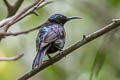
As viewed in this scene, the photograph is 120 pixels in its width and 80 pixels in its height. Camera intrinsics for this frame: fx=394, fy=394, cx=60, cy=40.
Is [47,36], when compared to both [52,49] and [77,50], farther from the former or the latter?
[77,50]

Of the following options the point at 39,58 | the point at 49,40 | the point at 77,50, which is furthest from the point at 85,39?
the point at 77,50

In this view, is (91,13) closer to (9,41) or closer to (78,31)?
(78,31)

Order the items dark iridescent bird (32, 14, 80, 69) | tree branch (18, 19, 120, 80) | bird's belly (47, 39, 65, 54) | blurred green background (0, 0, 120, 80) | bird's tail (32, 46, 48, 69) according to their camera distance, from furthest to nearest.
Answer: blurred green background (0, 0, 120, 80)
bird's belly (47, 39, 65, 54)
dark iridescent bird (32, 14, 80, 69)
bird's tail (32, 46, 48, 69)
tree branch (18, 19, 120, 80)

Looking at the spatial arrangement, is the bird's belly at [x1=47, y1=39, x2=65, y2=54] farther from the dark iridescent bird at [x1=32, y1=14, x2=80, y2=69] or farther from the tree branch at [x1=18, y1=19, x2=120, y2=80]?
the tree branch at [x1=18, y1=19, x2=120, y2=80]

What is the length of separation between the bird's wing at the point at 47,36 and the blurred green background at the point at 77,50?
427 mm

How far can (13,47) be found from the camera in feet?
19.7

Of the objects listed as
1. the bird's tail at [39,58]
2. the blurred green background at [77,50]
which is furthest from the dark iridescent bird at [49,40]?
the blurred green background at [77,50]

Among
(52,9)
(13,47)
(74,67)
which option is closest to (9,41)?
(13,47)

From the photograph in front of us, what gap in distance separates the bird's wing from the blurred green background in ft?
1.40

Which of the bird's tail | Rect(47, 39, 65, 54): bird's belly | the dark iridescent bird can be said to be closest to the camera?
the bird's tail

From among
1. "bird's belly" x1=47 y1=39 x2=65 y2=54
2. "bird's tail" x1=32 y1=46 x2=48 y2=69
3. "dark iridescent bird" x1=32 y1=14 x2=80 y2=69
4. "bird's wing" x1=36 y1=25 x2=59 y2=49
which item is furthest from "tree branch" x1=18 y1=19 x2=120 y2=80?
"bird's belly" x1=47 y1=39 x2=65 y2=54

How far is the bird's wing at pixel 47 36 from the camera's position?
11.0 ft

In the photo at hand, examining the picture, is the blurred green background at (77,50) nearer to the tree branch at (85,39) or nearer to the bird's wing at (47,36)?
the bird's wing at (47,36)

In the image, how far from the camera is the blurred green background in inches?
164
